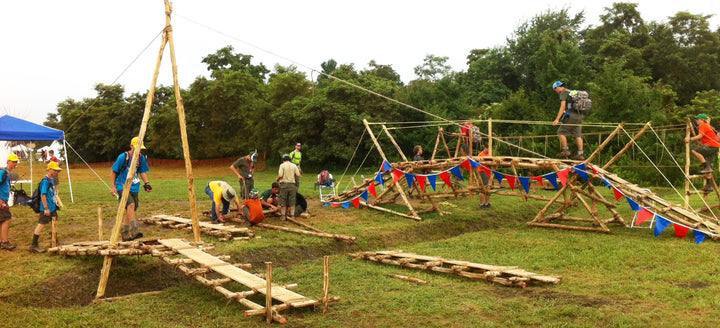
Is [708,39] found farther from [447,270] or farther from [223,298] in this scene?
[223,298]

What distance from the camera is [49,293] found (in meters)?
7.93

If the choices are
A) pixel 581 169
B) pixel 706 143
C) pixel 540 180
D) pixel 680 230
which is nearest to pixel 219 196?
pixel 540 180

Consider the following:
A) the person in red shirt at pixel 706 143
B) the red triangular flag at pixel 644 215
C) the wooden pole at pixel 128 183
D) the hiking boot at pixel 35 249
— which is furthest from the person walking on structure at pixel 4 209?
Answer: the person in red shirt at pixel 706 143

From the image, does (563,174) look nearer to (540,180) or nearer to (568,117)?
(540,180)

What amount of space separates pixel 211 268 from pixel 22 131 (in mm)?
12767

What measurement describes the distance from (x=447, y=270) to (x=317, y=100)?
26507 mm

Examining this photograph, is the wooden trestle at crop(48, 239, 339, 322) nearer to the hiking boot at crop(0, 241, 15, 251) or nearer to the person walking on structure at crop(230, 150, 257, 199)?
the hiking boot at crop(0, 241, 15, 251)

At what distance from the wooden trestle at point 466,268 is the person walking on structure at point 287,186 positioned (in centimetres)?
359

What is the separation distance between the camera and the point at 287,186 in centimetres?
1344

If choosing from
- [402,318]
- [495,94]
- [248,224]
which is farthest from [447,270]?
[495,94]

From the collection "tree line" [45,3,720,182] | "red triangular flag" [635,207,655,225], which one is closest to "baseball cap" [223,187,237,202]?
"red triangular flag" [635,207,655,225]

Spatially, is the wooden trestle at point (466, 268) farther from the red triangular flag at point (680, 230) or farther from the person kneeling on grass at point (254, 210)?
the red triangular flag at point (680, 230)

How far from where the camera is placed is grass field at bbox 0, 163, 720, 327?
21.6 feet

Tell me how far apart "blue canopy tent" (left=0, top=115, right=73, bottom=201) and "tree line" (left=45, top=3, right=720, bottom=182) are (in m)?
17.4
